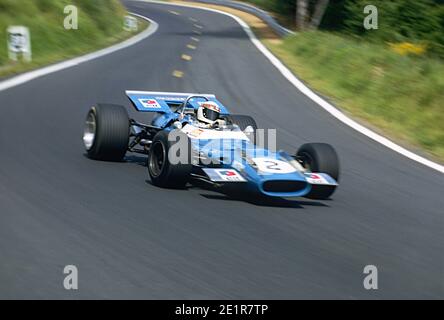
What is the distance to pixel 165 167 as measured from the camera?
8.84 metres

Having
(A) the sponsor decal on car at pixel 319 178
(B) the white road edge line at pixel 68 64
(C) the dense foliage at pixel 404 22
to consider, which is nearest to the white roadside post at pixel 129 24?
(B) the white road edge line at pixel 68 64

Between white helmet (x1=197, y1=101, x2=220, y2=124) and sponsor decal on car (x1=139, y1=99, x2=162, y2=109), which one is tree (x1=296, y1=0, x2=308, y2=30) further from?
white helmet (x1=197, y1=101, x2=220, y2=124)

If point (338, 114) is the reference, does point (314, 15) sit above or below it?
below

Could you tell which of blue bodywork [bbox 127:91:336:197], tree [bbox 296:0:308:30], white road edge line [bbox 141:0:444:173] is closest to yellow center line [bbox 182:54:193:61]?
white road edge line [bbox 141:0:444:173]

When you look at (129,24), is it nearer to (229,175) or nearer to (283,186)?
(229,175)

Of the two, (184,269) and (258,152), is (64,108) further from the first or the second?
(184,269)

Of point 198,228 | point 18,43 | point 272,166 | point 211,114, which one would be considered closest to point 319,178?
point 272,166

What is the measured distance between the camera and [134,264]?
20.8 ft

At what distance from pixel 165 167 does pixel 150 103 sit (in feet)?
7.05

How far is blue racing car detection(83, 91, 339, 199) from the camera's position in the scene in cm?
850

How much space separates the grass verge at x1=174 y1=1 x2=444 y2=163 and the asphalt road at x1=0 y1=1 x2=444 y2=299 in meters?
1.11

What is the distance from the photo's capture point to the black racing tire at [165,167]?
877 centimetres

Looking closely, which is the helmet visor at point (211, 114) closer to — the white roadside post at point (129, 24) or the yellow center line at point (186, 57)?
the yellow center line at point (186, 57)

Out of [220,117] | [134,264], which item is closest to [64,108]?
[220,117]
